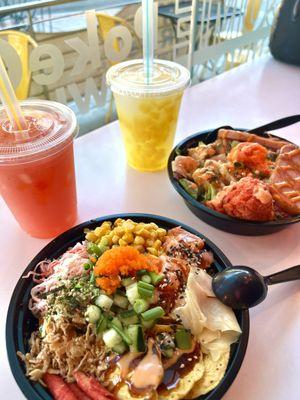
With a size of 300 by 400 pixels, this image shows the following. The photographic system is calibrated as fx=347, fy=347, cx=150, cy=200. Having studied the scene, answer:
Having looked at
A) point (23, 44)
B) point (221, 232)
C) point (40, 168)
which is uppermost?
point (23, 44)

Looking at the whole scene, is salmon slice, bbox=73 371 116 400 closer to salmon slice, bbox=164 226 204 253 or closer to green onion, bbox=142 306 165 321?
green onion, bbox=142 306 165 321

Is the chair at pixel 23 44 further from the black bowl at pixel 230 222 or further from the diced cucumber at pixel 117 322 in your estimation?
the diced cucumber at pixel 117 322

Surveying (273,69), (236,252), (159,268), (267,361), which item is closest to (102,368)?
(159,268)

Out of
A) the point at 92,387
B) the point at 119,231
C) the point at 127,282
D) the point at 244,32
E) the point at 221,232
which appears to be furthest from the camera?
the point at 244,32

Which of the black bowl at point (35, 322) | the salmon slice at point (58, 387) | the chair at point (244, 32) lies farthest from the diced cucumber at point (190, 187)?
the chair at point (244, 32)

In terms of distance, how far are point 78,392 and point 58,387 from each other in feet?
0.12

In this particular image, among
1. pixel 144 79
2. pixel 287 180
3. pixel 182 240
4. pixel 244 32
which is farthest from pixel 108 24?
pixel 182 240

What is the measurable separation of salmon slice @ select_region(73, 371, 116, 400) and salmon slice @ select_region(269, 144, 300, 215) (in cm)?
64

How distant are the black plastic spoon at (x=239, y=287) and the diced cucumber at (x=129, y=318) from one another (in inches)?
7.1

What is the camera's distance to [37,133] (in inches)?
31.6

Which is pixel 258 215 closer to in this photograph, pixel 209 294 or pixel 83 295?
pixel 209 294

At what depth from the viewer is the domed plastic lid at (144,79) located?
1.02 meters

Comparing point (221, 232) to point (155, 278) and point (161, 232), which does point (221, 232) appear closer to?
point (161, 232)

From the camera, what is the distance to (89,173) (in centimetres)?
123
